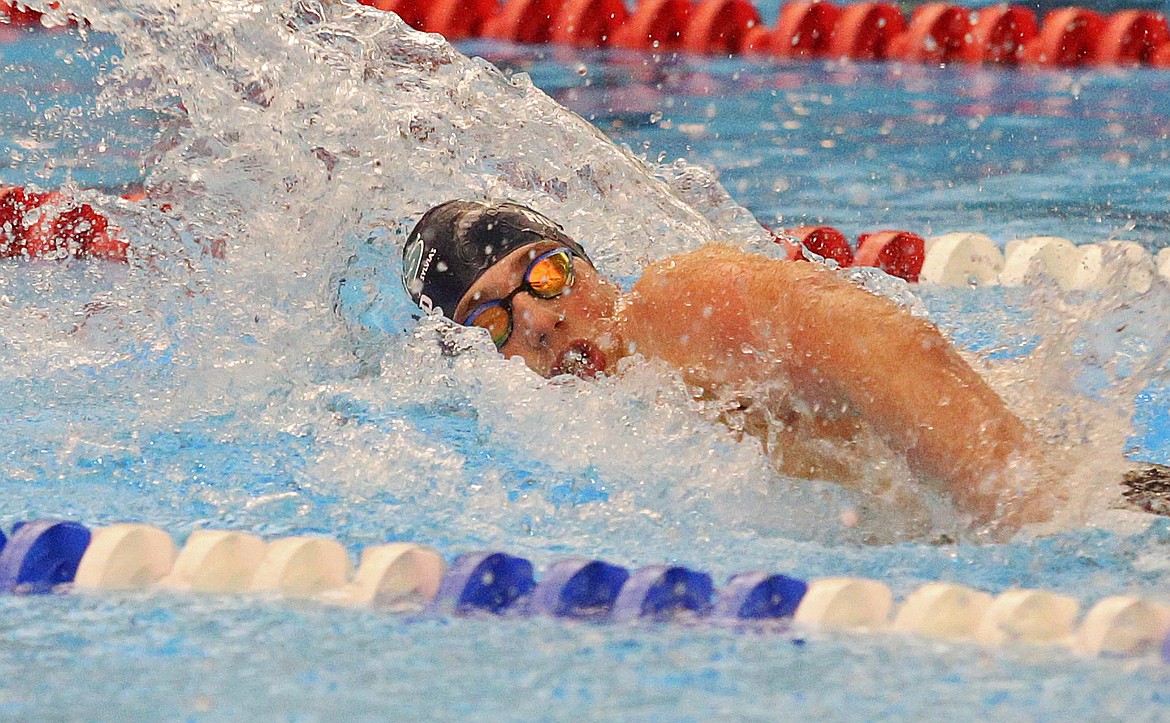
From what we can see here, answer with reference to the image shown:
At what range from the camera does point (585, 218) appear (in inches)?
129

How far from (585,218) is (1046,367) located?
4.24 feet

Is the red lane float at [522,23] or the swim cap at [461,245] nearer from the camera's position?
the swim cap at [461,245]

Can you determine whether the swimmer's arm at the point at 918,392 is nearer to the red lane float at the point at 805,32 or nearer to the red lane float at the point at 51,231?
the red lane float at the point at 51,231

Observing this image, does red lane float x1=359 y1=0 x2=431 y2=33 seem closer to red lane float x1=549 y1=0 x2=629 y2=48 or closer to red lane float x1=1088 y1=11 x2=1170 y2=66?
red lane float x1=549 y1=0 x2=629 y2=48

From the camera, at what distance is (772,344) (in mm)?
2016

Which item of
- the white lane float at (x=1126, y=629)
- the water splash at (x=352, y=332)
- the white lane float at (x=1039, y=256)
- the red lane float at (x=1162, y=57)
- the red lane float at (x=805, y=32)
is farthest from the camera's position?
the red lane float at (x=805, y=32)

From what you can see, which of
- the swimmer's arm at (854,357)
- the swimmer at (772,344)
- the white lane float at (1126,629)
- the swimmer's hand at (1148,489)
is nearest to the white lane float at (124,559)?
the swimmer at (772,344)

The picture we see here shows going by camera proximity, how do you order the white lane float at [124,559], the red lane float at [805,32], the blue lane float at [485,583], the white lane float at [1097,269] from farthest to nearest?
the red lane float at [805,32], the white lane float at [1097,269], the white lane float at [124,559], the blue lane float at [485,583]

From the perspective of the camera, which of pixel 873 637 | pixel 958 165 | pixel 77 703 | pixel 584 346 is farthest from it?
pixel 958 165

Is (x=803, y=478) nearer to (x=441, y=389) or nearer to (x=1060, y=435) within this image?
(x=1060, y=435)

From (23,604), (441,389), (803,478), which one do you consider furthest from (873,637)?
(441,389)

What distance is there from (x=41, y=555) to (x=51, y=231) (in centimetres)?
257

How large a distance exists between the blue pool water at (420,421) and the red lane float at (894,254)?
16cm

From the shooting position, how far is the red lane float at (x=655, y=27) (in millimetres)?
6812
